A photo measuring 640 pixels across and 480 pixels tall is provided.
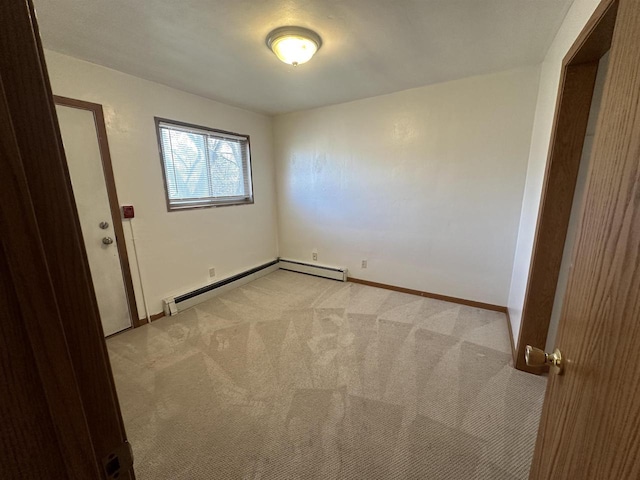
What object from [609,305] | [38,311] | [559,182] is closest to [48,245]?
[38,311]

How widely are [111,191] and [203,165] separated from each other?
3.32ft

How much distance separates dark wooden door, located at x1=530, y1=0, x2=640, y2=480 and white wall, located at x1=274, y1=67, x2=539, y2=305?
2.24 m

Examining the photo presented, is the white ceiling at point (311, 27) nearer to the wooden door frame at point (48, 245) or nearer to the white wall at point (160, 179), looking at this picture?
the white wall at point (160, 179)

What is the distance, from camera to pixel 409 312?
283 centimetres

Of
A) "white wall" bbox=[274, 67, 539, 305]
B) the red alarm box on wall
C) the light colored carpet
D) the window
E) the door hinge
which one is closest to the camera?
the door hinge

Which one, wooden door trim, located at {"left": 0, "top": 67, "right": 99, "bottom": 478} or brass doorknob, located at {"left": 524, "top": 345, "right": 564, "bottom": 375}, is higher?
wooden door trim, located at {"left": 0, "top": 67, "right": 99, "bottom": 478}

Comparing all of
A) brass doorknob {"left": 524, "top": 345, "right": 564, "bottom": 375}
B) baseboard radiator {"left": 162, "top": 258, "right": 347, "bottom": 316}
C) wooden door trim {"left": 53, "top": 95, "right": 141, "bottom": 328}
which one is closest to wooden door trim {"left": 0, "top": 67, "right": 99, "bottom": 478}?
brass doorknob {"left": 524, "top": 345, "right": 564, "bottom": 375}

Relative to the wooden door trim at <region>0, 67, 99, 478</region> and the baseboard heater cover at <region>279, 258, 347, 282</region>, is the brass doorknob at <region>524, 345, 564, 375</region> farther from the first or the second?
the baseboard heater cover at <region>279, 258, 347, 282</region>

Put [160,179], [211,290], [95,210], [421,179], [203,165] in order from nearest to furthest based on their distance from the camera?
[95,210] < [160,179] < [421,179] < [203,165] < [211,290]

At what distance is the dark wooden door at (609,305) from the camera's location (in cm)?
46

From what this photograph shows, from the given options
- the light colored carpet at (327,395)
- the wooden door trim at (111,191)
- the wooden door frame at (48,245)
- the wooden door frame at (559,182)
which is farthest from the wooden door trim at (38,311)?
the wooden door trim at (111,191)

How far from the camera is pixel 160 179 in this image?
268cm

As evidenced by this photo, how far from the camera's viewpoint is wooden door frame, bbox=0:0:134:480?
30 cm

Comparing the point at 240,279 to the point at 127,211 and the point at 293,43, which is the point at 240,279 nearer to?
the point at 127,211
